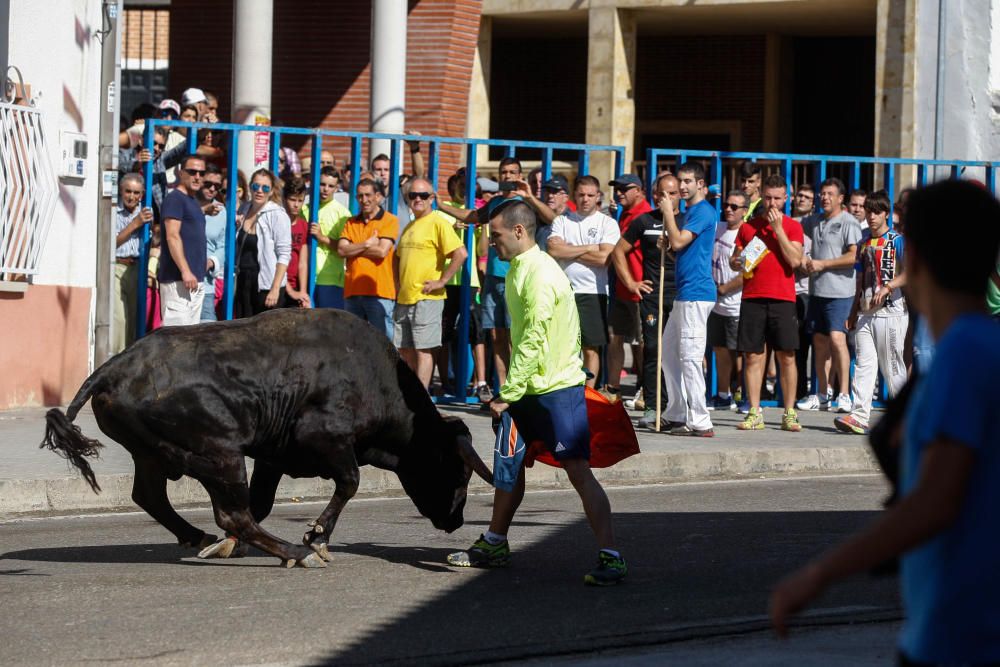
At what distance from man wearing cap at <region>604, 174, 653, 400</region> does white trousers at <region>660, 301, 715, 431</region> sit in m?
0.80

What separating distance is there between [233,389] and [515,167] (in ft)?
21.7

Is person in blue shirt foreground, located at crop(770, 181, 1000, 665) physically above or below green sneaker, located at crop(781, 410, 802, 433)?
above

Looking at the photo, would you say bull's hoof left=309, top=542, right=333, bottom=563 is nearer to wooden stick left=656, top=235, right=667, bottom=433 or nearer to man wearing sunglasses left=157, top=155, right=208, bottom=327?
man wearing sunglasses left=157, top=155, right=208, bottom=327

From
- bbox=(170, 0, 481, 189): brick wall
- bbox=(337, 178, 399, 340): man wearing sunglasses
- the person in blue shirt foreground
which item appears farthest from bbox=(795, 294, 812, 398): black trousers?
the person in blue shirt foreground

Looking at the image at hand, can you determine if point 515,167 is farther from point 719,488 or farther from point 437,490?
point 437,490

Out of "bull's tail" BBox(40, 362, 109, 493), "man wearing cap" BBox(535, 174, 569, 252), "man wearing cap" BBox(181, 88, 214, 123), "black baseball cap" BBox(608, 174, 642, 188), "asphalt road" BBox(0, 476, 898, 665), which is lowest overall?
"asphalt road" BBox(0, 476, 898, 665)

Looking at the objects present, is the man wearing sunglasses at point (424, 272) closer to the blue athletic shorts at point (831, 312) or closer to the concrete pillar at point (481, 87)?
the blue athletic shorts at point (831, 312)

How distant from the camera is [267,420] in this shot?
7586mm

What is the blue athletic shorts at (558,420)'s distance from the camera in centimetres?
740

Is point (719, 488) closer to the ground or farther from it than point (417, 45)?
closer to the ground

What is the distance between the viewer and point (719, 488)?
11.1 meters

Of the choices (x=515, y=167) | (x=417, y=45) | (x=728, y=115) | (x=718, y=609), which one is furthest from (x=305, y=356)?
(x=728, y=115)

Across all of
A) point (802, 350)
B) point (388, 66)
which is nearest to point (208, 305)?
point (802, 350)

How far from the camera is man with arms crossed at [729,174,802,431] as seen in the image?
13664 mm
